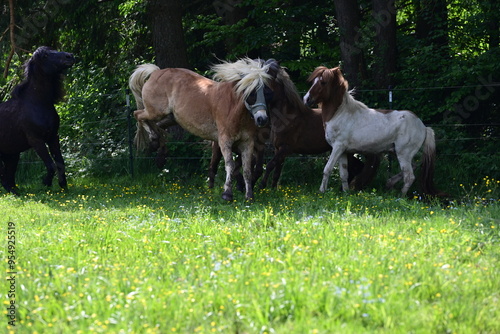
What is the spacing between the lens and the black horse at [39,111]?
1177 cm

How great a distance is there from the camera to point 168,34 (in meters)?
14.8

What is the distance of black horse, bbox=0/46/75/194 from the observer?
11773mm

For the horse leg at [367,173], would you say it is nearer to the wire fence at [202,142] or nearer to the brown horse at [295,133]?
the brown horse at [295,133]

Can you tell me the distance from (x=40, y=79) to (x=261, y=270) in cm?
806

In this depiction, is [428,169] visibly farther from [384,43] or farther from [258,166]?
[384,43]

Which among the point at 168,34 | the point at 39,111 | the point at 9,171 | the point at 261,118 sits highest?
the point at 168,34

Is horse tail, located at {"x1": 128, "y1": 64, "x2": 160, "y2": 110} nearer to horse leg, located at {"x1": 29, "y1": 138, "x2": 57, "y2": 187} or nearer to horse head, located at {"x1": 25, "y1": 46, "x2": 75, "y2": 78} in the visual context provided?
horse head, located at {"x1": 25, "y1": 46, "x2": 75, "y2": 78}

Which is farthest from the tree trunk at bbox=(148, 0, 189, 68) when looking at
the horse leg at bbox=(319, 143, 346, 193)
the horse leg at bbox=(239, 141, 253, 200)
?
the horse leg at bbox=(319, 143, 346, 193)

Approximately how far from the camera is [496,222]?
275 inches

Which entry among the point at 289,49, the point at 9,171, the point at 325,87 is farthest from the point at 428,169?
the point at 9,171

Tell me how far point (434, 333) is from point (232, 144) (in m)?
6.30

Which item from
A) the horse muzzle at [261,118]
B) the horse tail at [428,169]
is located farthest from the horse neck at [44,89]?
the horse tail at [428,169]

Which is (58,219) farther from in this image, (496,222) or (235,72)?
(496,222)

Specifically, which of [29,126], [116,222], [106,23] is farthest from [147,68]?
[106,23]
